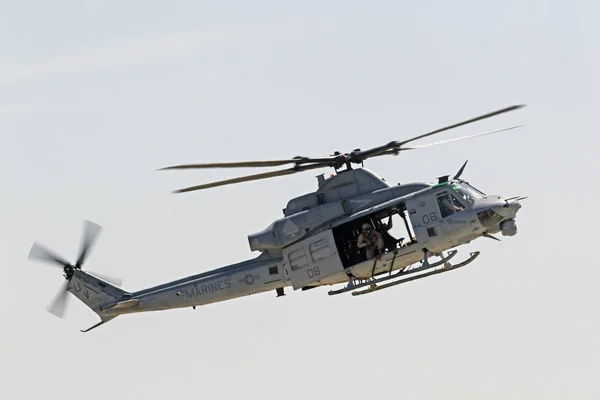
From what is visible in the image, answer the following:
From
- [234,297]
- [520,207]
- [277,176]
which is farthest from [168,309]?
[520,207]

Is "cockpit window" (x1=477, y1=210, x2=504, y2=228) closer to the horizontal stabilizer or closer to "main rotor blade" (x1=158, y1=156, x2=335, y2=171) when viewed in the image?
"main rotor blade" (x1=158, y1=156, x2=335, y2=171)

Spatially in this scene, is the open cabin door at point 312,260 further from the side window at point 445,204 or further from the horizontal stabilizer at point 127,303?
the horizontal stabilizer at point 127,303

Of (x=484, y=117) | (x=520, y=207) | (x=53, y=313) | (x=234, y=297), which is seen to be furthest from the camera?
(x=53, y=313)

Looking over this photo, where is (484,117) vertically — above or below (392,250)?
above

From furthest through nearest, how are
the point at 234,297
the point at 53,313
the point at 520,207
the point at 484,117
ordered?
the point at 53,313 < the point at 234,297 < the point at 520,207 < the point at 484,117

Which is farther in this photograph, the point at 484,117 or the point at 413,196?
the point at 413,196

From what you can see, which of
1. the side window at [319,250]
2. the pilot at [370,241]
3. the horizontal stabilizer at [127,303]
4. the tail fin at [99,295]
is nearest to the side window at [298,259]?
the side window at [319,250]

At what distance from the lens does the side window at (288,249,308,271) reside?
2902 cm

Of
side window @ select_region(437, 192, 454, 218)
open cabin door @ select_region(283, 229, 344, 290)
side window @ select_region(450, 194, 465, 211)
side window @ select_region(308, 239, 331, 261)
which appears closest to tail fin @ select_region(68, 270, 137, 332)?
open cabin door @ select_region(283, 229, 344, 290)

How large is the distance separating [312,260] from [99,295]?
709 centimetres

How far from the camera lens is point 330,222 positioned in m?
28.9

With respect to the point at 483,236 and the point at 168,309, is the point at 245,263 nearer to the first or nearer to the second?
the point at 168,309

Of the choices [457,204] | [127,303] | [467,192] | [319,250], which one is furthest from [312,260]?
[127,303]

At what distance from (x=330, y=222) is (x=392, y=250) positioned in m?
1.81
